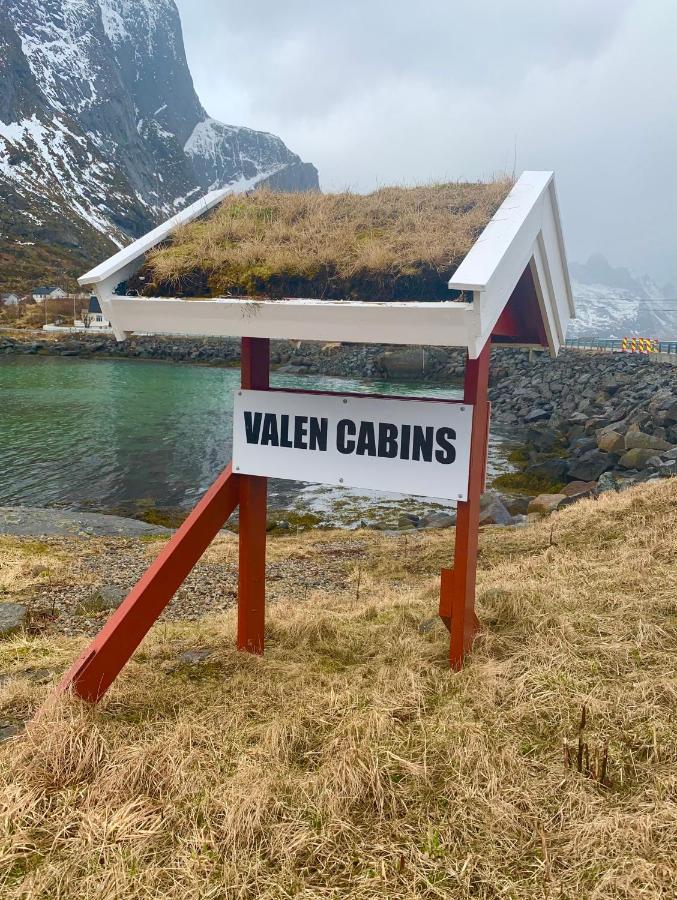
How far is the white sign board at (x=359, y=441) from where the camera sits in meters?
4.00

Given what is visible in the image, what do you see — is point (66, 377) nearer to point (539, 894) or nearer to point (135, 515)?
point (135, 515)

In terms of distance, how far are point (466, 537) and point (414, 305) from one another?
163 centimetres

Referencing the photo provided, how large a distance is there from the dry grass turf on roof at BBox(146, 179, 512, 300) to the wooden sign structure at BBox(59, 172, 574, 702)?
198 mm

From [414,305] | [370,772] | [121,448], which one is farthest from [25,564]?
[121,448]

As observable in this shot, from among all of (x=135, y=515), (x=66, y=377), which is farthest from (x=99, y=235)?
(x=135, y=515)

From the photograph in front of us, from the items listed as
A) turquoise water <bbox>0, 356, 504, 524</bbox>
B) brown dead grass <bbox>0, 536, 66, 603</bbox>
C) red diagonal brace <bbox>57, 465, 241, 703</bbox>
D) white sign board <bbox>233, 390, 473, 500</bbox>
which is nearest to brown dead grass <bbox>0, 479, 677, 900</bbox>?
red diagonal brace <bbox>57, 465, 241, 703</bbox>

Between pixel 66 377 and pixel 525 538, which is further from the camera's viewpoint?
pixel 66 377

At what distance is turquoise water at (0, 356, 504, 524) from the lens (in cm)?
1853

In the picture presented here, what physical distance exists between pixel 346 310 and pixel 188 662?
9.74ft

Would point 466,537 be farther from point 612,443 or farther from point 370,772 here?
point 612,443

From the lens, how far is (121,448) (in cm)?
2509

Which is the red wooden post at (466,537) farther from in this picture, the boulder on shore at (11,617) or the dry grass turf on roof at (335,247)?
the boulder on shore at (11,617)

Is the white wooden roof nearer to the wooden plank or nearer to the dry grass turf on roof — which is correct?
the wooden plank

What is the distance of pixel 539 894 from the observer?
2.39 m
